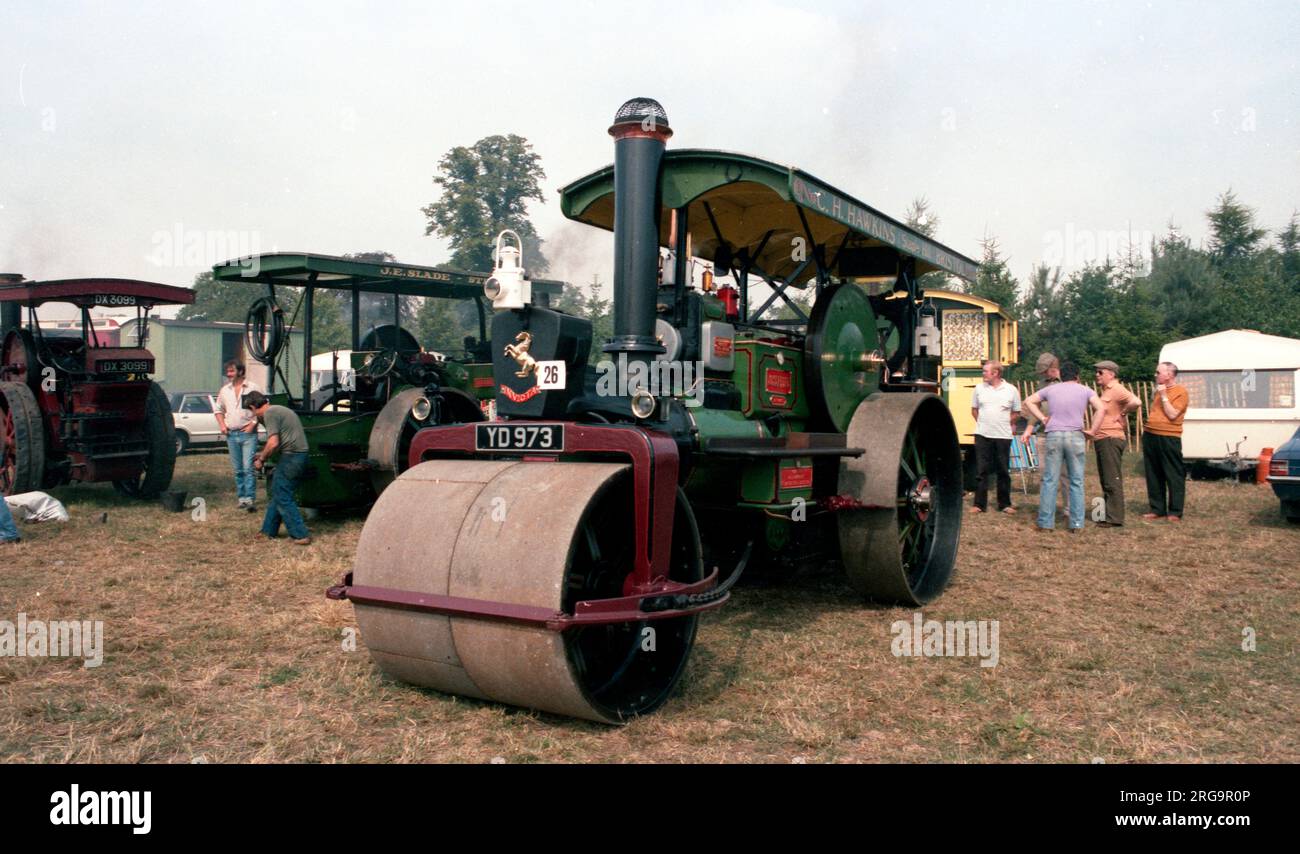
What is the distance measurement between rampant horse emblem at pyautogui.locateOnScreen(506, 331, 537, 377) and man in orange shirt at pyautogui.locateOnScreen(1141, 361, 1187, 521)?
7494 millimetres

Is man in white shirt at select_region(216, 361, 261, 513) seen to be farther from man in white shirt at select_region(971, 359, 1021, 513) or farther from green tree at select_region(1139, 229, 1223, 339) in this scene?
green tree at select_region(1139, 229, 1223, 339)

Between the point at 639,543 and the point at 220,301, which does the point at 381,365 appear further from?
the point at 220,301

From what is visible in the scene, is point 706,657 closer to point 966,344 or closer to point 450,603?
point 450,603

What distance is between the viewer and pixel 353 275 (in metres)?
9.13

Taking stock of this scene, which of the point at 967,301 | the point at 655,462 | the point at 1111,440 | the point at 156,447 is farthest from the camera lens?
the point at 967,301

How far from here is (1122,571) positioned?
6.98 meters

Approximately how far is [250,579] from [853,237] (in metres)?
4.52

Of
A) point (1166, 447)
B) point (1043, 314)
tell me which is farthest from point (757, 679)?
point (1043, 314)

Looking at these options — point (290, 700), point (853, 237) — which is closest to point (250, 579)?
point (290, 700)

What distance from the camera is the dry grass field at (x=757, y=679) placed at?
140 inches

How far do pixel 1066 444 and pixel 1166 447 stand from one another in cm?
153

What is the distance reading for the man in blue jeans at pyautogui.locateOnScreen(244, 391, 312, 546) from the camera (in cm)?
788

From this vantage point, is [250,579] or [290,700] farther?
[250,579]
